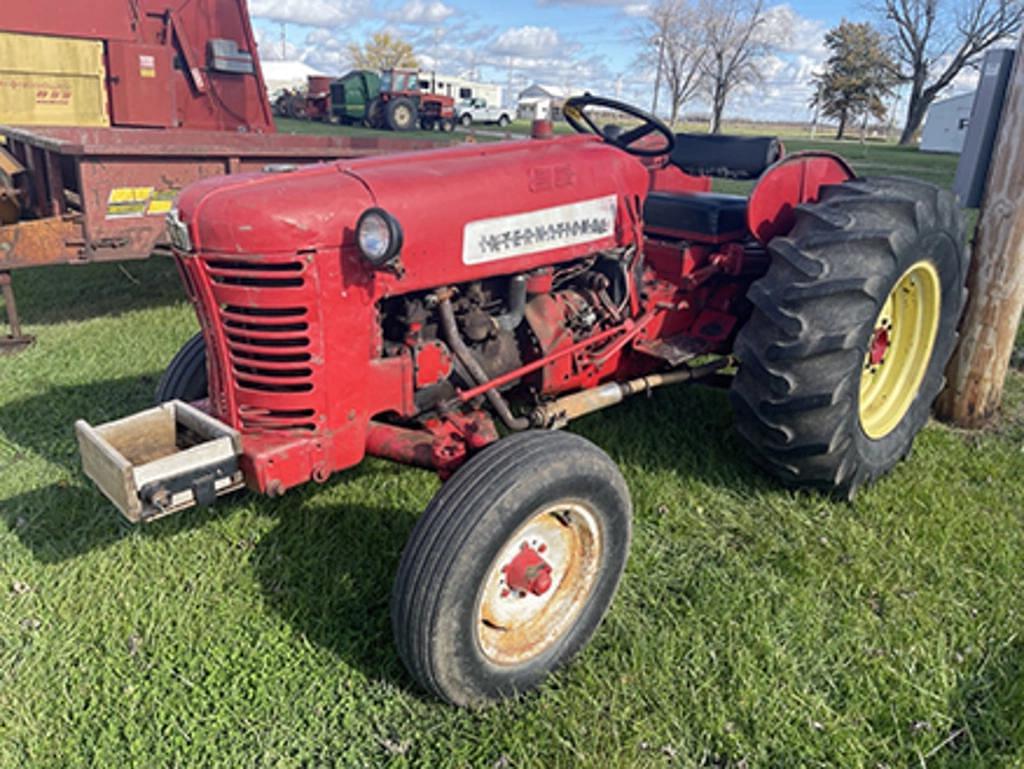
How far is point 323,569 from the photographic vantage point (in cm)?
298

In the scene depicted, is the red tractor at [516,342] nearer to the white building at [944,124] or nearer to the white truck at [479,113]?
the white truck at [479,113]

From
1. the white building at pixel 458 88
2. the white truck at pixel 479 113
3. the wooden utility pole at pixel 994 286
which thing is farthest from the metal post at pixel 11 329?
the white truck at pixel 479 113

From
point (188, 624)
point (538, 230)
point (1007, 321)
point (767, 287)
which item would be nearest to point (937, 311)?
point (1007, 321)

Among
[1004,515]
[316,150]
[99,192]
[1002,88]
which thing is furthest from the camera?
[316,150]

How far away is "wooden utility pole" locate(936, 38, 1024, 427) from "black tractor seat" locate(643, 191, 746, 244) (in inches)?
53.2

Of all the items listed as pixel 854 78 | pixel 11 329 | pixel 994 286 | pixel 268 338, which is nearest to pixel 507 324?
pixel 268 338

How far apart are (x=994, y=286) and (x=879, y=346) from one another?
1016mm

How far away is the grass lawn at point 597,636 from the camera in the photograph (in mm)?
2264

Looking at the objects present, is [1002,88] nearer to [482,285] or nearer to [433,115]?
[482,285]

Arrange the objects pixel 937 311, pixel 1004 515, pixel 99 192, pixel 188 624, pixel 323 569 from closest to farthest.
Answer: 1. pixel 188 624
2. pixel 323 569
3. pixel 1004 515
4. pixel 937 311
5. pixel 99 192

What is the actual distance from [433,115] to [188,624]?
31240mm

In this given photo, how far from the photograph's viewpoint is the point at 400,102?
2972 cm

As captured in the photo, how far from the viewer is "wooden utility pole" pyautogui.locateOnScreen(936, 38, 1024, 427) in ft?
13.1

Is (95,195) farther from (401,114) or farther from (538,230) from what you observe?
(401,114)
